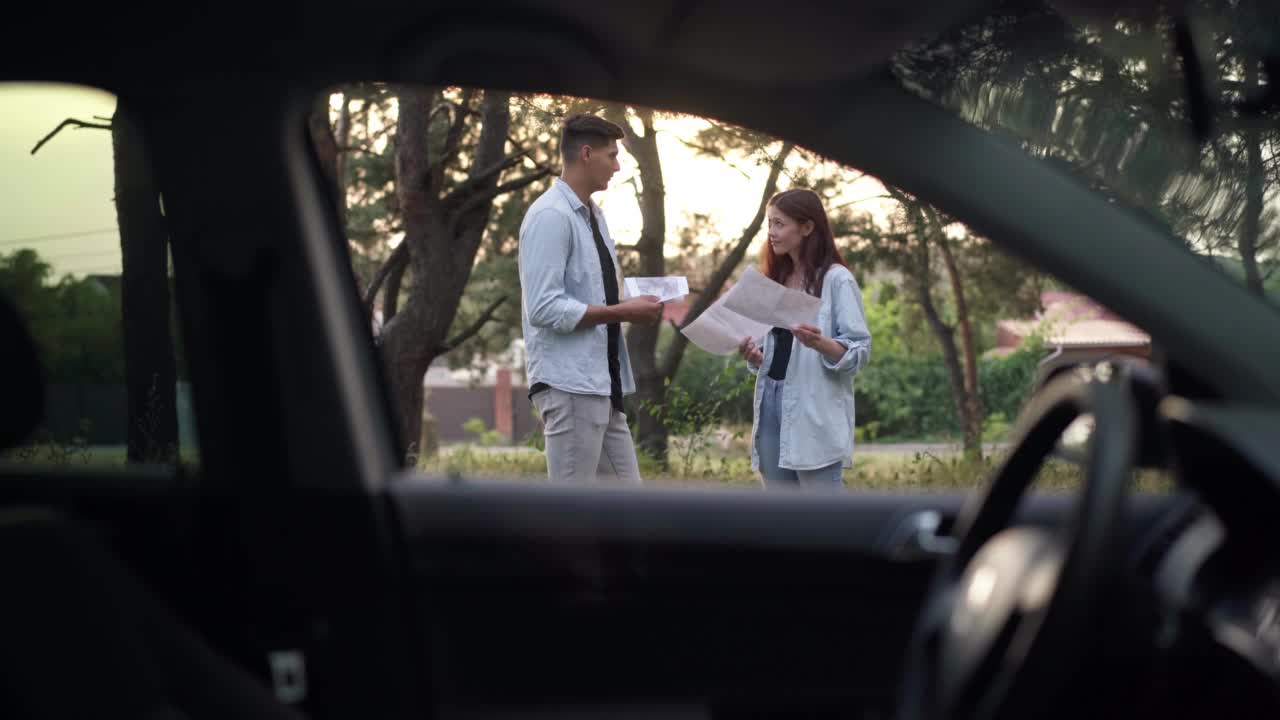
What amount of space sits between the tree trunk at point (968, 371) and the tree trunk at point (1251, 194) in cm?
635

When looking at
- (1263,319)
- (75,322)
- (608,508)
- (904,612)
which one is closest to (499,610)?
(608,508)

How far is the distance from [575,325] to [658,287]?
440 mm

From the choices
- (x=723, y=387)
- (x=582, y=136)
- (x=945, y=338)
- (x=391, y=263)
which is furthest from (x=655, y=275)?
(x=582, y=136)

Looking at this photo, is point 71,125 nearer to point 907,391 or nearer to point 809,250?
point 809,250

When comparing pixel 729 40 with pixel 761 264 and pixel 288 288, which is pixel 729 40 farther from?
pixel 761 264

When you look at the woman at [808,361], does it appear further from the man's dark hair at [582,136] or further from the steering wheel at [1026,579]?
the steering wheel at [1026,579]

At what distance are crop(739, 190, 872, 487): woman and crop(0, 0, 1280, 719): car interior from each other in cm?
210

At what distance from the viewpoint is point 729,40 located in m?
1.33

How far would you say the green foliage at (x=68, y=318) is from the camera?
1535mm

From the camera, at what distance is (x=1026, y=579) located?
3.80 ft

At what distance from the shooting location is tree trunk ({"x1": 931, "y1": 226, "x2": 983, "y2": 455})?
9305 mm

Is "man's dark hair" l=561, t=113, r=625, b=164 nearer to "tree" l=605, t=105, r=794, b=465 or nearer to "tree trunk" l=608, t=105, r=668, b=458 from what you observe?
"tree" l=605, t=105, r=794, b=465

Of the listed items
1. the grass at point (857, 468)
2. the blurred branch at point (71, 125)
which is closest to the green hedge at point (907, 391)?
the grass at point (857, 468)

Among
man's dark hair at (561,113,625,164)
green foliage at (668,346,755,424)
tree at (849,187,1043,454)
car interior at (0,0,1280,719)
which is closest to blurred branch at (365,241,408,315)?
green foliage at (668,346,755,424)
